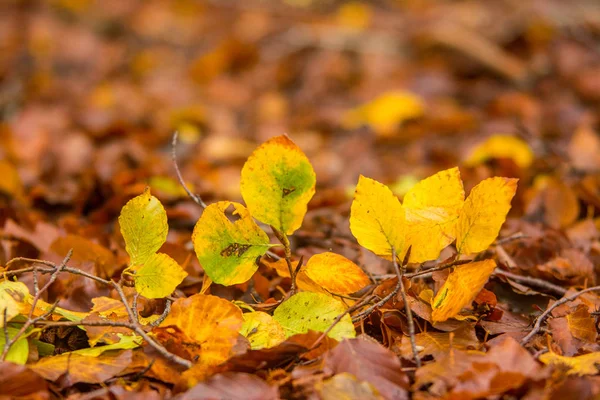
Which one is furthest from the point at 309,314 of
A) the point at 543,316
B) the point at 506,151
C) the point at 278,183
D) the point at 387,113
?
the point at 387,113

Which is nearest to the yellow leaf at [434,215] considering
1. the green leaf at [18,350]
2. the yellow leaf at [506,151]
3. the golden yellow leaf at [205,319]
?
the golden yellow leaf at [205,319]

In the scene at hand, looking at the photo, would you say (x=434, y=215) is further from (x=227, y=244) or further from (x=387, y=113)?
(x=387, y=113)

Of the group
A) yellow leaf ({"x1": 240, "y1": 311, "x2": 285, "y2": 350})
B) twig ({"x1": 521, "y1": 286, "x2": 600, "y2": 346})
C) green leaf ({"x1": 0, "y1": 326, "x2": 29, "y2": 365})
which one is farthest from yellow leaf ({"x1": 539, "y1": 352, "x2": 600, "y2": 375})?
green leaf ({"x1": 0, "y1": 326, "x2": 29, "y2": 365})

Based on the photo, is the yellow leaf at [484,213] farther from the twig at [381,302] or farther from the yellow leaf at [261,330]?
the yellow leaf at [261,330]

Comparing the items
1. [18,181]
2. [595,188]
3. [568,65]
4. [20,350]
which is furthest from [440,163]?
[20,350]

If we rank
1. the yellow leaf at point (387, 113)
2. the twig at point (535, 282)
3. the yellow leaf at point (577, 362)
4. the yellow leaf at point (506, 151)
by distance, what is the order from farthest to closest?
the yellow leaf at point (387, 113) → the yellow leaf at point (506, 151) → the twig at point (535, 282) → the yellow leaf at point (577, 362)

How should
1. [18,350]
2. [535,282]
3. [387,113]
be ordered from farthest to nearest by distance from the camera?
1. [387,113]
2. [535,282]
3. [18,350]

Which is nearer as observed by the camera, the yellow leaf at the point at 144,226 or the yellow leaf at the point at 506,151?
the yellow leaf at the point at 144,226
